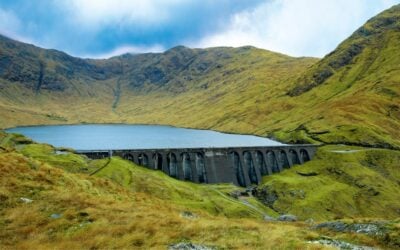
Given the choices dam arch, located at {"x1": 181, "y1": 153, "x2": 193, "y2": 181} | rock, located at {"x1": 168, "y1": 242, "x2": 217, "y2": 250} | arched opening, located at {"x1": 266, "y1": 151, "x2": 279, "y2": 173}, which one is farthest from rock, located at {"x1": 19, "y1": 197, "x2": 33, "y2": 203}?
arched opening, located at {"x1": 266, "y1": 151, "x2": 279, "y2": 173}

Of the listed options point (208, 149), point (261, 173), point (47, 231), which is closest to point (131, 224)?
point (47, 231)

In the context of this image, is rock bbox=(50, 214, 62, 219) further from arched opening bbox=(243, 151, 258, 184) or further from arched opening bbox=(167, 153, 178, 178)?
arched opening bbox=(243, 151, 258, 184)

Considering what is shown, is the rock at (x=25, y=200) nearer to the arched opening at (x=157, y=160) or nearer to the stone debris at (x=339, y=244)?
the stone debris at (x=339, y=244)

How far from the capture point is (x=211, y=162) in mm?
131250

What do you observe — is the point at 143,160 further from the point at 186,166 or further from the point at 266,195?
the point at 266,195

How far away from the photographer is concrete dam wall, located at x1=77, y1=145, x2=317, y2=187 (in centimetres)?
12225

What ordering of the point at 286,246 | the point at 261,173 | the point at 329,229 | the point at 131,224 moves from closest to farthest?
the point at 286,246, the point at 131,224, the point at 329,229, the point at 261,173

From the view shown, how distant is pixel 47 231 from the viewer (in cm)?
2472

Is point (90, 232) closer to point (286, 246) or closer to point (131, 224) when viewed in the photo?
point (131, 224)

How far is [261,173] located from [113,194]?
11123 cm

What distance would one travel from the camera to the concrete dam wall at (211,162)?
401 ft

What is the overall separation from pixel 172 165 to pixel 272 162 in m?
45.8

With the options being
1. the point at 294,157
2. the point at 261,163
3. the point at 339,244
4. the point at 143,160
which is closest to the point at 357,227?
the point at 339,244

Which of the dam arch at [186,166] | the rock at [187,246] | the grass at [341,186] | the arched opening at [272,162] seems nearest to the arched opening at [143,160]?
the dam arch at [186,166]
